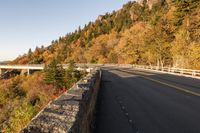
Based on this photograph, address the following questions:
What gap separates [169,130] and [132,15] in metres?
181

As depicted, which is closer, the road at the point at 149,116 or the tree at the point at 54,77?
the road at the point at 149,116

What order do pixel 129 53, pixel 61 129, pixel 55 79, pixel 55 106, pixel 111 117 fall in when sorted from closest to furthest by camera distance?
1. pixel 61 129
2. pixel 55 106
3. pixel 111 117
4. pixel 55 79
5. pixel 129 53

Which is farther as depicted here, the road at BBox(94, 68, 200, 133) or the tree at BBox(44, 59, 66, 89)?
the tree at BBox(44, 59, 66, 89)

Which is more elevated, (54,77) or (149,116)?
(149,116)

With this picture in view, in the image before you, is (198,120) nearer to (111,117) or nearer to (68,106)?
(111,117)

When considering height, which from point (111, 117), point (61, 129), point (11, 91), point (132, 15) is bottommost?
point (11, 91)

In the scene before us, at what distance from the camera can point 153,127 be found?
9461mm

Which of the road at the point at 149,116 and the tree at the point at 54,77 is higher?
the road at the point at 149,116

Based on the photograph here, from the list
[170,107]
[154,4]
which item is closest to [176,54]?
[170,107]

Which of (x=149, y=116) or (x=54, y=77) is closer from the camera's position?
(x=149, y=116)

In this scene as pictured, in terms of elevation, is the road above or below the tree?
above

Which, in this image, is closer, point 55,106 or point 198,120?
point 55,106

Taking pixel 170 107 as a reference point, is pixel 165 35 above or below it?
above

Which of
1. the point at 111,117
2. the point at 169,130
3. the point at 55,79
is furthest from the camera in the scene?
the point at 55,79
